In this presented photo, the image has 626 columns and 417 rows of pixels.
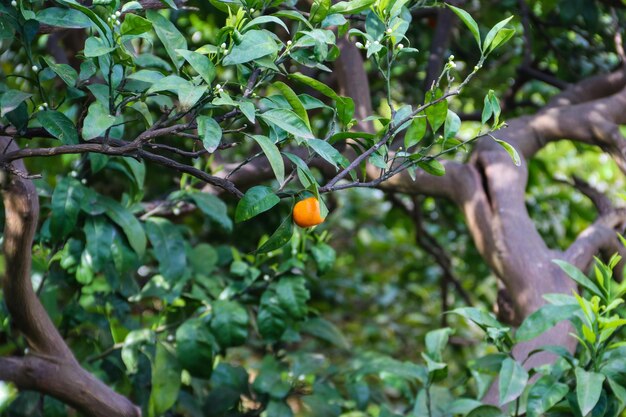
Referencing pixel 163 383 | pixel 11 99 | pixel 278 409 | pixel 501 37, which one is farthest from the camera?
pixel 278 409

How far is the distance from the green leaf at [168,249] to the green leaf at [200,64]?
96 cm

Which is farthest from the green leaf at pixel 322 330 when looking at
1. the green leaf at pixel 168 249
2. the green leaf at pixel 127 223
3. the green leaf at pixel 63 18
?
the green leaf at pixel 63 18

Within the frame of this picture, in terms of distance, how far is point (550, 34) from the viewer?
3.14 m

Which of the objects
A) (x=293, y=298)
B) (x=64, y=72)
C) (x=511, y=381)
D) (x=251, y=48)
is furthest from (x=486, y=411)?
(x=64, y=72)

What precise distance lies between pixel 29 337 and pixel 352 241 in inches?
105

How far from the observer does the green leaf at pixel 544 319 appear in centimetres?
179

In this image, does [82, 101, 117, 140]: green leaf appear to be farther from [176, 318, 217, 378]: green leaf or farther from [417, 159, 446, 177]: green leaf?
[176, 318, 217, 378]: green leaf

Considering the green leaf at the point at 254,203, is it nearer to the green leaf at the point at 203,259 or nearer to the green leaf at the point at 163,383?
the green leaf at the point at 163,383

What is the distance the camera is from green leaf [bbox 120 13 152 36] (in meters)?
1.26

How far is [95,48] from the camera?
1238 millimetres

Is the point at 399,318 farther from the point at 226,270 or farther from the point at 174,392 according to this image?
the point at 174,392

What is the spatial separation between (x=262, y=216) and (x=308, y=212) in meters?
1.86

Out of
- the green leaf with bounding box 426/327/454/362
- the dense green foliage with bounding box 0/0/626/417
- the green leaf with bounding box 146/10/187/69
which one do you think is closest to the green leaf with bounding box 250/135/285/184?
the dense green foliage with bounding box 0/0/626/417

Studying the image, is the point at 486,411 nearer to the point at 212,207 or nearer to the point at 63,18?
the point at 212,207
